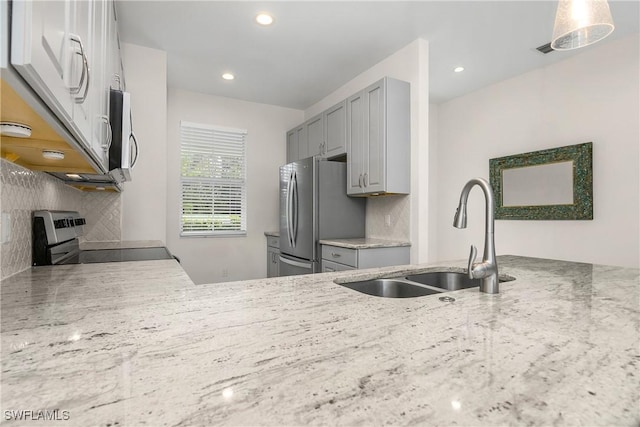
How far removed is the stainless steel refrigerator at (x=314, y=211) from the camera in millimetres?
3424

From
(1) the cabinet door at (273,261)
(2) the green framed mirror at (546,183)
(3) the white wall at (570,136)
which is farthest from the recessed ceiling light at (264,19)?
(2) the green framed mirror at (546,183)

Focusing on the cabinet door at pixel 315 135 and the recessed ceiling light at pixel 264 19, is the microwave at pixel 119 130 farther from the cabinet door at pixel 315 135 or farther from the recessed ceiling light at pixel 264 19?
the cabinet door at pixel 315 135

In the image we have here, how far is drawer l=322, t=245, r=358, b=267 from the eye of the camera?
292 cm

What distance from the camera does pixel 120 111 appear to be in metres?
1.65

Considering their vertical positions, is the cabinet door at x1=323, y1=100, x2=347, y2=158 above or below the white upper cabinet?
above

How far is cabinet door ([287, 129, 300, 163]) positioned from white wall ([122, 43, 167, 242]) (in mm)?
1793

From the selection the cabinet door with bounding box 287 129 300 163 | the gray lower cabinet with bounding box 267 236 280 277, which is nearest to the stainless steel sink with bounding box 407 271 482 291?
the gray lower cabinet with bounding box 267 236 280 277

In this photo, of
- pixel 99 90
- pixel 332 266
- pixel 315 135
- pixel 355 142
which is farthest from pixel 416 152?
pixel 99 90

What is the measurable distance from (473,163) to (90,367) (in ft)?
15.1

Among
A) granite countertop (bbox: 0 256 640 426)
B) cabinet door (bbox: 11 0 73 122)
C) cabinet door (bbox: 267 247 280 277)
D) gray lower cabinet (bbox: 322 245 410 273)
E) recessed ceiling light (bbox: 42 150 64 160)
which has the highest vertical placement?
cabinet door (bbox: 11 0 73 122)

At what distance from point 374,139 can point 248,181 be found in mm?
2095

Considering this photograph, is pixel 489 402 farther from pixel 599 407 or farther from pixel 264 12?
pixel 264 12

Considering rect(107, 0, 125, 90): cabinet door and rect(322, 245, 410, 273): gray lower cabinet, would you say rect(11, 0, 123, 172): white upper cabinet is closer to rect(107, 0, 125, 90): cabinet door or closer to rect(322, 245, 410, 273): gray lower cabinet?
rect(107, 0, 125, 90): cabinet door

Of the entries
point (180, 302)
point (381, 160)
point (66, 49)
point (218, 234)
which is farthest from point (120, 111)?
point (218, 234)
